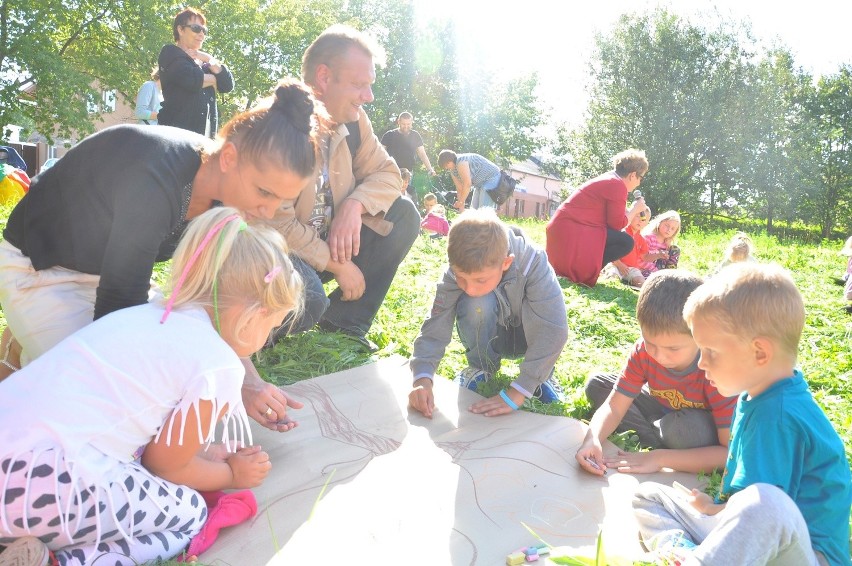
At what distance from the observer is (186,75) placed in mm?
4762

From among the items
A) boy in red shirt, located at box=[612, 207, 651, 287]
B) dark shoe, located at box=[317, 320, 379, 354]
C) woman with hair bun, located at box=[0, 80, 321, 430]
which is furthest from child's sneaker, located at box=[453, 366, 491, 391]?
boy in red shirt, located at box=[612, 207, 651, 287]

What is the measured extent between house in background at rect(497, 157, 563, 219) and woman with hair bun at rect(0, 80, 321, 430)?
3653 centimetres

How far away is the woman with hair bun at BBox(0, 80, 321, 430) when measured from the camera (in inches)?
76.4

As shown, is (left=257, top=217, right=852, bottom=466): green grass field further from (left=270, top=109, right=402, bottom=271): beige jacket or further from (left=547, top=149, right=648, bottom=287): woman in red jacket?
(left=270, top=109, right=402, bottom=271): beige jacket

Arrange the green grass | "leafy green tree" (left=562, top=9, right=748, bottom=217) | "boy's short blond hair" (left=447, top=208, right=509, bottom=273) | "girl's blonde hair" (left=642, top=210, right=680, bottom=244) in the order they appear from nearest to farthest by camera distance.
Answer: "boy's short blond hair" (left=447, top=208, right=509, bottom=273)
the green grass
"girl's blonde hair" (left=642, top=210, right=680, bottom=244)
"leafy green tree" (left=562, top=9, right=748, bottom=217)

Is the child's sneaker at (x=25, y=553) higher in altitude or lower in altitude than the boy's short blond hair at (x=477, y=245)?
lower

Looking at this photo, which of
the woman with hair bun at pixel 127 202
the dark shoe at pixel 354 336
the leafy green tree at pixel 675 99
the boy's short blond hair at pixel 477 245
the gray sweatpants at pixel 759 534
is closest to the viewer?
the gray sweatpants at pixel 759 534

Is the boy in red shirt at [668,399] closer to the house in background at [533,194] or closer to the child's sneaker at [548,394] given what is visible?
the child's sneaker at [548,394]

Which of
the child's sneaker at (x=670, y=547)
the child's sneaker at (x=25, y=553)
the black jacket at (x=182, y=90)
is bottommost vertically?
the child's sneaker at (x=670, y=547)

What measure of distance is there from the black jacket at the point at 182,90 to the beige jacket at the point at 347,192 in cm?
190

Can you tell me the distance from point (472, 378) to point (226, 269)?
158cm

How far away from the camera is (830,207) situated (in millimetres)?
17625

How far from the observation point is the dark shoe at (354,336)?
131 inches

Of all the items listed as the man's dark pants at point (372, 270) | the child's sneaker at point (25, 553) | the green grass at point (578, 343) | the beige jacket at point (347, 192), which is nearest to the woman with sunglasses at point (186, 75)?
the green grass at point (578, 343)
